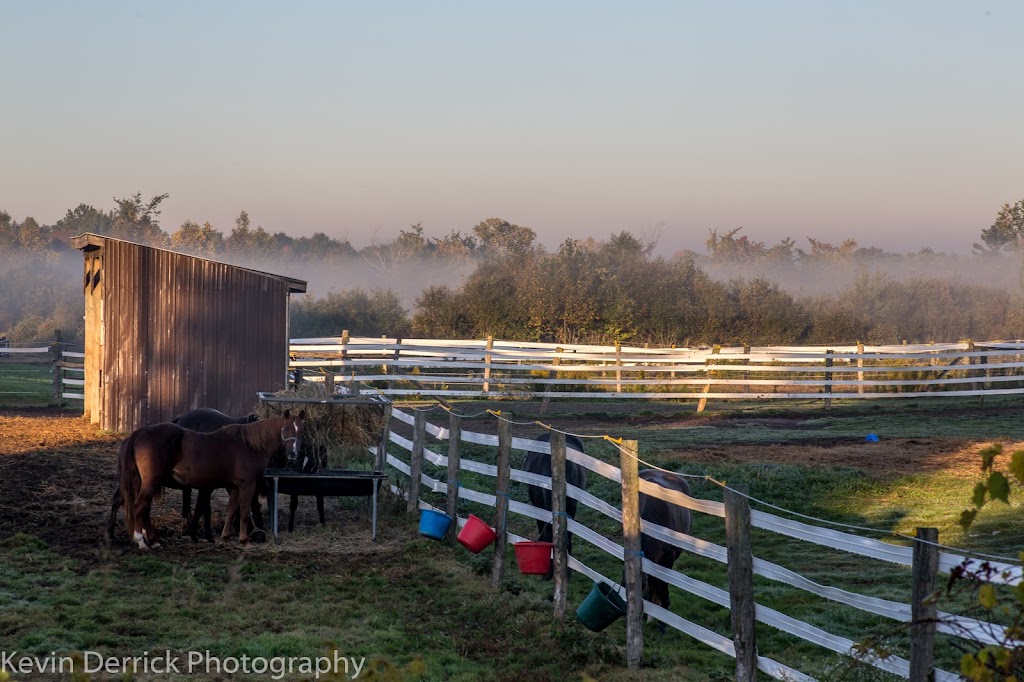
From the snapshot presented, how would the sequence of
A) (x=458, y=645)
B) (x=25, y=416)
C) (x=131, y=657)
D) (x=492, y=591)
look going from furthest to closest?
(x=25, y=416)
(x=492, y=591)
(x=458, y=645)
(x=131, y=657)

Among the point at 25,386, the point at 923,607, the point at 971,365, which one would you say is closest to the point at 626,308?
the point at 971,365

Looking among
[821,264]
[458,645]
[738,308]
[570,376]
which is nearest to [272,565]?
[458,645]

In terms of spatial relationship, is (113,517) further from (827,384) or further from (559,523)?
Result: (827,384)

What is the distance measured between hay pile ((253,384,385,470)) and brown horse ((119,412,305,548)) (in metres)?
0.34

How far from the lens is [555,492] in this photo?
288 inches

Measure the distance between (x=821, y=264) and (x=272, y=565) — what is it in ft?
255

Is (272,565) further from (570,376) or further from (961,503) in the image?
(570,376)

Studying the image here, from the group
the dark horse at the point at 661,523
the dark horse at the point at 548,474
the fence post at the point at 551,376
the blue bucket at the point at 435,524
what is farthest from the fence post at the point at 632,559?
the fence post at the point at 551,376

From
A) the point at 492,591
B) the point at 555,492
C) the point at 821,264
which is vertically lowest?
the point at 492,591

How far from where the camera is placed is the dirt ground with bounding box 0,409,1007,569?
9.43 m

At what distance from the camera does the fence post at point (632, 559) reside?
6113 mm

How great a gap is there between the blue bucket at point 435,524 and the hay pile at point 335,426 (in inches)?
57.1

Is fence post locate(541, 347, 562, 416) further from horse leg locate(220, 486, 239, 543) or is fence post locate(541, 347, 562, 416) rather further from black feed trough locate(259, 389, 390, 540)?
horse leg locate(220, 486, 239, 543)

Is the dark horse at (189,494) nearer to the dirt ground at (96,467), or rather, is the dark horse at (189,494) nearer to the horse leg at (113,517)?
the horse leg at (113,517)
